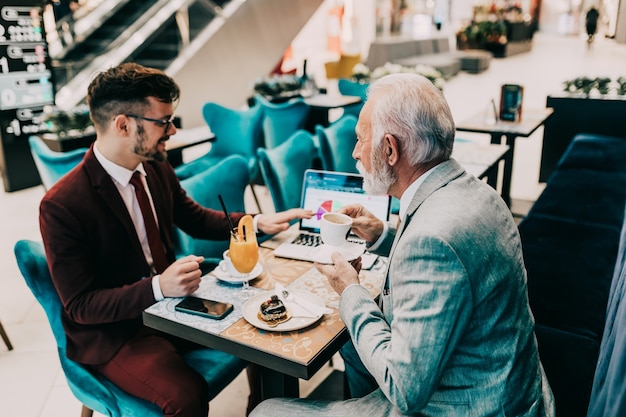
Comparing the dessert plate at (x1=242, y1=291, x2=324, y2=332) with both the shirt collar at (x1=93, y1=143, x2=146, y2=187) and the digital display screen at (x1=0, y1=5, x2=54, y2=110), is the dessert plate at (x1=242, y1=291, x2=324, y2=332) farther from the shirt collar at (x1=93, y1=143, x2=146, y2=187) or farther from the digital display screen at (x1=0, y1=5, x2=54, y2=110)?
the digital display screen at (x1=0, y1=5, x2=54, y2=110)

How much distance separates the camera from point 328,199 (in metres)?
2.23

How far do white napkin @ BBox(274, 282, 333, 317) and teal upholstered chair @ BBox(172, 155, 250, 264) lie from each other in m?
0.99

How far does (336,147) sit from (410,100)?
8.28ft

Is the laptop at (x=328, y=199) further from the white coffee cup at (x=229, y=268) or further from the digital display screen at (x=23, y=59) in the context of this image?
the digital display screen at (x=23, y=59)

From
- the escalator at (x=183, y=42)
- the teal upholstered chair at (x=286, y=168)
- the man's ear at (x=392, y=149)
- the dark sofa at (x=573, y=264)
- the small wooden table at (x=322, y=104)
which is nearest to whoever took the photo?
the man's ear at (x=392, y=149)

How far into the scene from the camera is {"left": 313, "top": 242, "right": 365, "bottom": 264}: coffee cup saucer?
1717 millimetres

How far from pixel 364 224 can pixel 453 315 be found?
2.58ft

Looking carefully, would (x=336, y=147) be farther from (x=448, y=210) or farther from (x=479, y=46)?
(x=479, y=46)

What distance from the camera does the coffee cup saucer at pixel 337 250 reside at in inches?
67.6

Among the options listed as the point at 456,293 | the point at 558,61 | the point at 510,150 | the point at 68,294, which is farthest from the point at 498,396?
the point at 558,61

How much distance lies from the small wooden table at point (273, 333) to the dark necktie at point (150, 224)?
25 centimetres

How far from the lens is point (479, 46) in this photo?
18.5 metres

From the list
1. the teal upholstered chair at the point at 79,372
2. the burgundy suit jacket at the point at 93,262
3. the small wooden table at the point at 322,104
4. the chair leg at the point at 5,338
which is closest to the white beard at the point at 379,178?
the burgundy suit jacket at the point at 93,262

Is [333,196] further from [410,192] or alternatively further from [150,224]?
[410,192]
